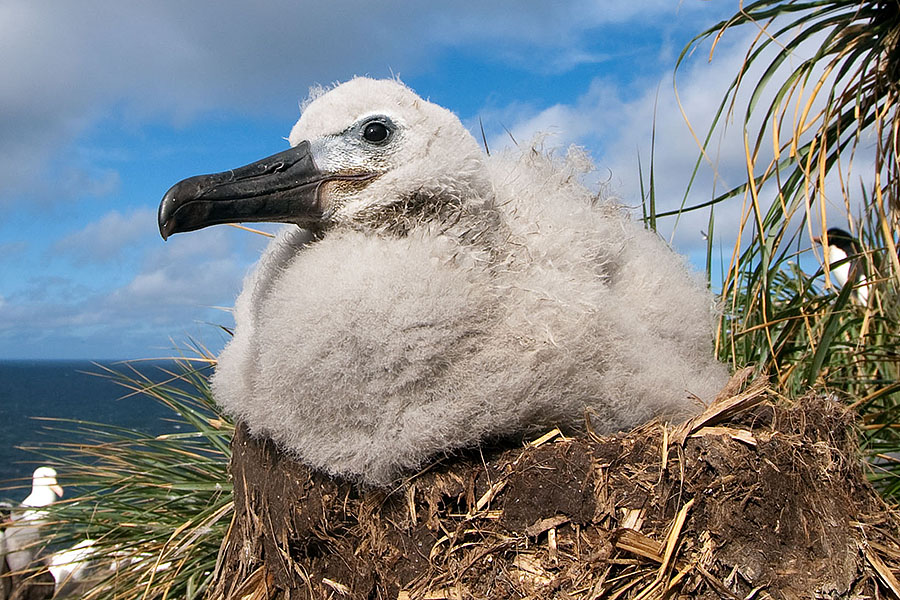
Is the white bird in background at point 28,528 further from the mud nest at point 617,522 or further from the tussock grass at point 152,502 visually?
the mud nest at point 617,522

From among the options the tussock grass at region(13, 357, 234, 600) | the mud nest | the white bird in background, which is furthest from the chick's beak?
the tussock grass at region(13, 357, 234, 600)

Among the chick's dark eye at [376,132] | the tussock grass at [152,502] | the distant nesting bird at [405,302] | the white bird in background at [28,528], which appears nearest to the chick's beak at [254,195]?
the distant nesting bird at [405,302]

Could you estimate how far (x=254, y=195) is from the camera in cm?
196

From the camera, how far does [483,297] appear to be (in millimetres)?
1951

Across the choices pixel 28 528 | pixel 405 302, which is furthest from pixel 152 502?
pixel 405 302

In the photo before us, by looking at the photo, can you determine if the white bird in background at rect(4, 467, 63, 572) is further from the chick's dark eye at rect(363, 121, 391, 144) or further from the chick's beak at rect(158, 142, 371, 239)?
the chick's dark eye at rect(363, 121, 391, 144)

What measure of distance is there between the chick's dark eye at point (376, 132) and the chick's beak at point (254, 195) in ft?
0.34

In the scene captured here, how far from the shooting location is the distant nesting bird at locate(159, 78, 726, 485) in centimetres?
188

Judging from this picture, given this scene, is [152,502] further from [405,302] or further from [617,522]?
[617,522]

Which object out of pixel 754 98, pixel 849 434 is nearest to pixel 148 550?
pixel 849 434

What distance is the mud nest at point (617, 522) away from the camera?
1.85 meters

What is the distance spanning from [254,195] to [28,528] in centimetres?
348

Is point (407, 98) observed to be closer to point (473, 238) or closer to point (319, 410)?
point (473, 238)

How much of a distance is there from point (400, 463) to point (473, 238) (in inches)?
24.4
